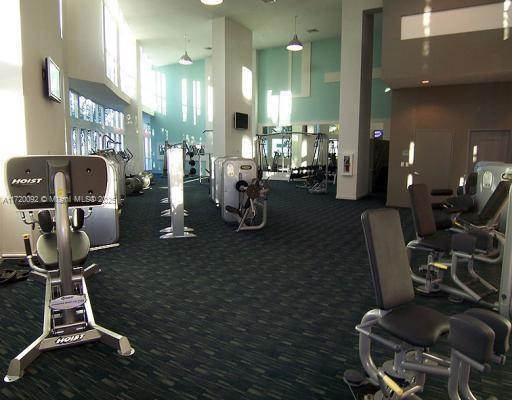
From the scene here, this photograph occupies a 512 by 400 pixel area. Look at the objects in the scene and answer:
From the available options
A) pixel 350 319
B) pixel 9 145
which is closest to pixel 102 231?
pixel 9 145

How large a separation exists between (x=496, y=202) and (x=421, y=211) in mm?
804

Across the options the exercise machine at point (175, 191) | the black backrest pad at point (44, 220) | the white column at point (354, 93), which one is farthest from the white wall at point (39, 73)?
the white column at point (354, 93)

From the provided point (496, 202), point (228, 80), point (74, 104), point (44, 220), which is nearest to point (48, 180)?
point (44, 220)

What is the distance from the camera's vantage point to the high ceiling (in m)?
9.85

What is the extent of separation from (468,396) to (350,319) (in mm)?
1438

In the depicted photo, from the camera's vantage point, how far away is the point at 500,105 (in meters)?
7.61

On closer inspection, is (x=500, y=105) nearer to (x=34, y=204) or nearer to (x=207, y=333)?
(x=207, y=333)

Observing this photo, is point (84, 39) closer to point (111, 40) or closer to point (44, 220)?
point (111, 40)

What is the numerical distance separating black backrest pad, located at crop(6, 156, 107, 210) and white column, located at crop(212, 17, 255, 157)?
27.3ft

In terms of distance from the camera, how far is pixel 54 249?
9.27 feet

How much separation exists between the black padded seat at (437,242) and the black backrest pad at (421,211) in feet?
0.19

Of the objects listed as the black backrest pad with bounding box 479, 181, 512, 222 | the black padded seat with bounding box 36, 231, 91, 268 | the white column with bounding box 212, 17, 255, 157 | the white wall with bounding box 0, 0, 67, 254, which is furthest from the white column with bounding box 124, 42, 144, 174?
the black backrest pad with bounding box 479, 181, 512, 222

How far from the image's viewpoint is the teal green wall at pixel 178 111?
16703mm

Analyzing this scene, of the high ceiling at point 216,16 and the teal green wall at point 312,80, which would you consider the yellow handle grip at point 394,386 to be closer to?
the high ceiling at point 216,16
